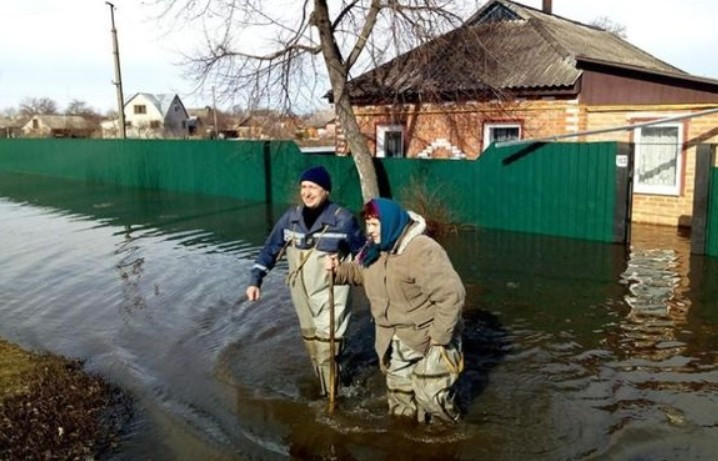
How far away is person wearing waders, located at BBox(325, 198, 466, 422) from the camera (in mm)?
3719

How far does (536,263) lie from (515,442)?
573 centimetres

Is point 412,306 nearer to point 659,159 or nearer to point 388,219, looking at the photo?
point 388,219

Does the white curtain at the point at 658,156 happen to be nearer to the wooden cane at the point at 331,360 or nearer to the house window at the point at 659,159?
the house window at the point at 659,159

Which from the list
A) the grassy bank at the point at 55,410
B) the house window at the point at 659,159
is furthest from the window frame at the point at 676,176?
the grassy bank at the point at 55,410

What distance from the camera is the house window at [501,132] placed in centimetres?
1470

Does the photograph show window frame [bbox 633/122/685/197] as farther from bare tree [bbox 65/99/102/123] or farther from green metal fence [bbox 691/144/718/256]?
bare tree [bbox 65/99/102/123]

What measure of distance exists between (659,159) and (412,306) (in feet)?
34.3

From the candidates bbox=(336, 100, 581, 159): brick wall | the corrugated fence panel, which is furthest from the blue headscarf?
bbox=(336, 100, 581, 159): brick wall

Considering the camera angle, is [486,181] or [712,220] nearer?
[712,220]

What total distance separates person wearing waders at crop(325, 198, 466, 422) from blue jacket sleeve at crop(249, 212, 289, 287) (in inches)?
25.1

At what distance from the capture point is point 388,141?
17062 millimetres

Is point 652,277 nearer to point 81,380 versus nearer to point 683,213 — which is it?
point 683,213

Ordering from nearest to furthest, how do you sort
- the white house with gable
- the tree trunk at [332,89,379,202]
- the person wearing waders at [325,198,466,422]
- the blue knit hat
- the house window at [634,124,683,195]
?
the person wearing waders at [325,198,466,422], the blue knit hat, the house window at [634,124,683,195], the tree trunk at [332,89,379,202], the white house with gable

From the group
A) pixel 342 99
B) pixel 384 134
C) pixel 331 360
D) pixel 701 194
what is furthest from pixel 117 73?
pixel 331 360
